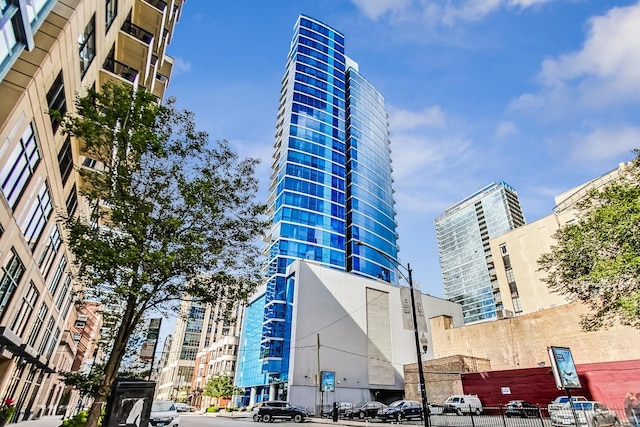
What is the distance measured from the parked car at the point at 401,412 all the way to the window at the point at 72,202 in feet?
101

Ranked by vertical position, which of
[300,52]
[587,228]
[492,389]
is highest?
[300,52]

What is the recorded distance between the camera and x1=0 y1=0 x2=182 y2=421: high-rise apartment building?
439 inches

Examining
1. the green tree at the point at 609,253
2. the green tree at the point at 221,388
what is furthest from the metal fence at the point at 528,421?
the green tree at the point at 221,388

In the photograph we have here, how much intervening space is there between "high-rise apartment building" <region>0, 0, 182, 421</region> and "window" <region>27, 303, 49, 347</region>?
0.36ft

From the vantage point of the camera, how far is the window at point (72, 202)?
69.3 ft

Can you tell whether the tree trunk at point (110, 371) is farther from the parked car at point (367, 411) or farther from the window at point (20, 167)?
the parked car at point (367, 411)

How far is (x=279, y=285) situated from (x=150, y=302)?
46.1m

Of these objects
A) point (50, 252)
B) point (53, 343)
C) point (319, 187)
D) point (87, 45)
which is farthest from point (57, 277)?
point (319, 187)

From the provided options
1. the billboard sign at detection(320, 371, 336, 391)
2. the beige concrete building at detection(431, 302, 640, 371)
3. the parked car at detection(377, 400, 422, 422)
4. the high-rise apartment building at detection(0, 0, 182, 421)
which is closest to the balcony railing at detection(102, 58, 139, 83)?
the high-rise apartment building at detection(0, 0, 182, 421)

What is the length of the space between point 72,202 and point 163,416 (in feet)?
49.1

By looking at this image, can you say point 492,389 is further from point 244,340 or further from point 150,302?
point 244,340

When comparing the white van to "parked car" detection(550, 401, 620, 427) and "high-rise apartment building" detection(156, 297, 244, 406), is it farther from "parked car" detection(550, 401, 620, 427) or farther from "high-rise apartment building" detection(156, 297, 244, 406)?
"high-rise apartment building" detection(156, 297, 244, 406)

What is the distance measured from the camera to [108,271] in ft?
38.9

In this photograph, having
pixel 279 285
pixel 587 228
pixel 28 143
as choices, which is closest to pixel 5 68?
pixel 28 143
